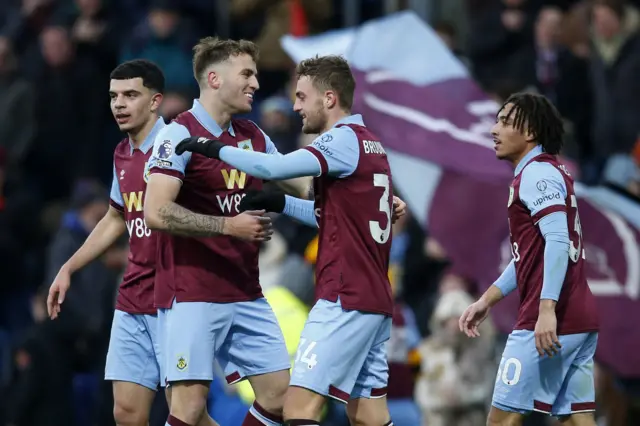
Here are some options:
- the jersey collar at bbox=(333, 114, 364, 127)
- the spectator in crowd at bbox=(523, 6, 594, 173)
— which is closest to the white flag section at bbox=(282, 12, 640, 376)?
the spectator in crowd at bbox=(523, 6, 594, 173)

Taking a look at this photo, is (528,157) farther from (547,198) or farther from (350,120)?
(350,120)

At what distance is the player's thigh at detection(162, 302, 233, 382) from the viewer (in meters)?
8.06

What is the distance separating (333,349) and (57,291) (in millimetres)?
1884

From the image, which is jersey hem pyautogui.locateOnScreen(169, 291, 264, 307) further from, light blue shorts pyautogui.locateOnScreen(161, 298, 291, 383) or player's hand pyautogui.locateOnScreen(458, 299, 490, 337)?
player's hand pyautogui.locateOnScreen(458, 299, 490, 337)

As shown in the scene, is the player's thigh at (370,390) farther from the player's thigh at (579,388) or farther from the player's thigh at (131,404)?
the player's thigh at (131,404)

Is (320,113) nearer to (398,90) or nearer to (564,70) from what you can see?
(398,90)

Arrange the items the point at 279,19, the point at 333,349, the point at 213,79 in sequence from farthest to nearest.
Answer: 1. the point at 279,19
2. the point at 213,79
3. the point at 333,349

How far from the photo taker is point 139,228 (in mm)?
8617

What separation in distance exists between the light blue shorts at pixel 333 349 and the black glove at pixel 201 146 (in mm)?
972

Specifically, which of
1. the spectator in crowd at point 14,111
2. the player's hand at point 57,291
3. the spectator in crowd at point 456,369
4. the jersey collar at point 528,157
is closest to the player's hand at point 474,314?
the jersey collar at point 528,157

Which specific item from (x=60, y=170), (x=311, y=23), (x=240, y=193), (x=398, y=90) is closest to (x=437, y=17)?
(x=311, y=23)

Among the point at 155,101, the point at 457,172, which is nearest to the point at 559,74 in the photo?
the point at 457,172

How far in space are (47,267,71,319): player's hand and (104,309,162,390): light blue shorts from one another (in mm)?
381

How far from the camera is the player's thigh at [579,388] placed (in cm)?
812
